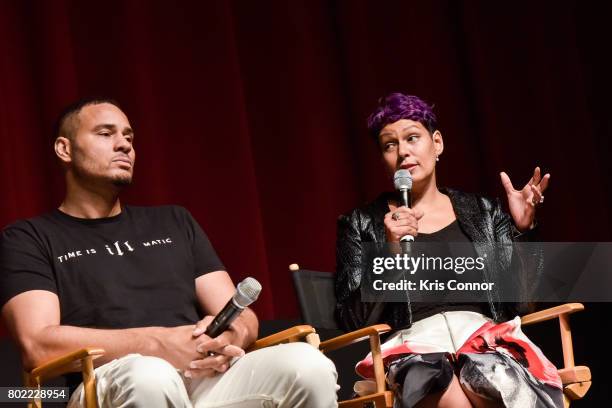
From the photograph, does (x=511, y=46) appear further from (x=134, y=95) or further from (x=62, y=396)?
(x=62, y=396)

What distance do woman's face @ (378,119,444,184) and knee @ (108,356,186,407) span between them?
1082mm

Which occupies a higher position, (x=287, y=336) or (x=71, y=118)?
(x=71, y=118)

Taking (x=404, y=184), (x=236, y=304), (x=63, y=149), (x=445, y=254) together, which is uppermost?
(x=63, y=149)

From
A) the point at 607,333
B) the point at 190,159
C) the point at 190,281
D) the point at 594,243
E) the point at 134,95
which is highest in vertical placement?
the point at 134,95

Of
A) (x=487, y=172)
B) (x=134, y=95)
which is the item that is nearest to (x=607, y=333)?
(x=487, y=172)

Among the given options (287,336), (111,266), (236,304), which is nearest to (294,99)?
(111,266)

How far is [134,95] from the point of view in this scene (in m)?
3.47

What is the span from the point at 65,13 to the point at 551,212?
198cm

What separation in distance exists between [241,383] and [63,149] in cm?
92

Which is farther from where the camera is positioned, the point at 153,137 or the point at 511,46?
the point at 511,46

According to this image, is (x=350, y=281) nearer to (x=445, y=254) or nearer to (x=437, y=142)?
(x=445, y=254)

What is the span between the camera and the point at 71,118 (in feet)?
9.00

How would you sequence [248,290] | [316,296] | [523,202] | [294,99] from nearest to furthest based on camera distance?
[248,290], [523,202], [316,296], [294,99]

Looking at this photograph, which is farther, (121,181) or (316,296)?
(316,296)
